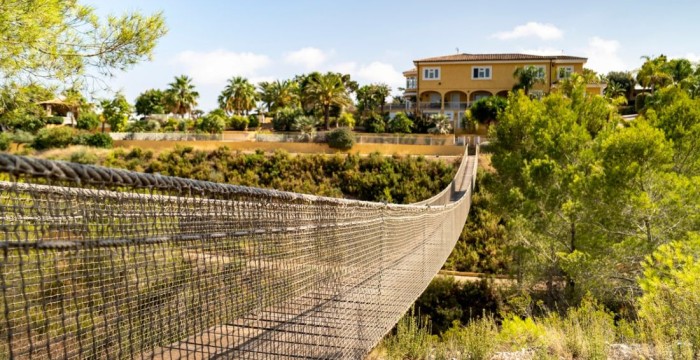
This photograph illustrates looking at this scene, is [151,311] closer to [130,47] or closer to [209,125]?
[130,47]

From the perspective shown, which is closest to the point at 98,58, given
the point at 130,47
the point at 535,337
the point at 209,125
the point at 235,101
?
the point at 130,47

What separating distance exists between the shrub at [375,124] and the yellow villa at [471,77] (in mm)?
3724

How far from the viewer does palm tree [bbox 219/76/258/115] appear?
46.9m

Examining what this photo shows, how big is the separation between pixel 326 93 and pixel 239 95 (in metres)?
12.3

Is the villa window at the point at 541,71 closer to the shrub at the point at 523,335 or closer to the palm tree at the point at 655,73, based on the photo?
the palm tree at the point at 655,73

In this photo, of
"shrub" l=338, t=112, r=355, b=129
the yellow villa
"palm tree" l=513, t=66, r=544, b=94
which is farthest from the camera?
"shrub" l=338, t=112, r=355, b=129

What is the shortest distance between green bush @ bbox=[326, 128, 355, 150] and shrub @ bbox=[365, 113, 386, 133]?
7.20 m

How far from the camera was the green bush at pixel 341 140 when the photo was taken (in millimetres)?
28547

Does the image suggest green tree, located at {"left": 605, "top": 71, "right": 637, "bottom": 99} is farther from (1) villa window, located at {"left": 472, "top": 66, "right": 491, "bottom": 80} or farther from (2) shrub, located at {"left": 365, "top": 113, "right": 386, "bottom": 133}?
(2) shrub, located at {"left": 365, "top": 113, "right": 386, "bottom": 133}

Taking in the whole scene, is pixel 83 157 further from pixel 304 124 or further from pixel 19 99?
pixel 19 99

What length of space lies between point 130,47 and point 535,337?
561 cm

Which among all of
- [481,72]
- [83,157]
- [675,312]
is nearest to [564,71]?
[481,72]

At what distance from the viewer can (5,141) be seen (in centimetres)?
2856

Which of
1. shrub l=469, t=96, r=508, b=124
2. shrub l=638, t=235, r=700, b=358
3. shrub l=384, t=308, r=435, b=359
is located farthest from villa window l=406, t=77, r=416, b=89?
shrub l=638, t=235, r=700, b=358
